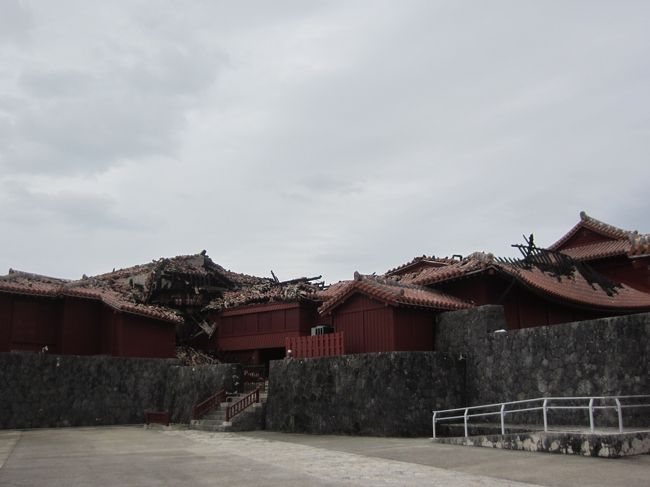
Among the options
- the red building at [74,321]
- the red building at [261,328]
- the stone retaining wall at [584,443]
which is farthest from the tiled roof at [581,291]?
the red building at [74,321]

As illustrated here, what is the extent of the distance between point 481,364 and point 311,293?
11.8 m

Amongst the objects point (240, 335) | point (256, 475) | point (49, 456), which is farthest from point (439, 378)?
point (240, 335)

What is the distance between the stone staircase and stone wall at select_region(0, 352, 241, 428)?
4.85ft

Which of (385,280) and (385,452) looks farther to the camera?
(385,280)

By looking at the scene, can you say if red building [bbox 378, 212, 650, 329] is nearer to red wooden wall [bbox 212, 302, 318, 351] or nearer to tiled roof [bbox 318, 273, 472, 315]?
tiled roof [bbox 318, 273, 472, 315]

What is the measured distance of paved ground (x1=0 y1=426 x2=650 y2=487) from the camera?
9656 millimetres

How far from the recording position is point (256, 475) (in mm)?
10328

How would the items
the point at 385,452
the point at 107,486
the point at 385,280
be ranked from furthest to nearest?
the point at 385,280 → the point at 385,452 → the point at 107,486

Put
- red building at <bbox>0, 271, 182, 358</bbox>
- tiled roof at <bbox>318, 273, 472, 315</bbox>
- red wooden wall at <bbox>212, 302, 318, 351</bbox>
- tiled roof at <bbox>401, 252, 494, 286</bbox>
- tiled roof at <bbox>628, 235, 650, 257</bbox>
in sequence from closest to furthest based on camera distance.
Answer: tiled roof at <bbox>628, 235, 650, 257</bbox> < tiled roof at <bbox>318, 273, 472, 315</bbox> < tiled roof at <bbox>401, 252, 494, 286</bbox> < red building at <bbox>0, 271, 182, 358</bbox> < red wooden wall at <bbox>212, 302, 318, 351</bbox>

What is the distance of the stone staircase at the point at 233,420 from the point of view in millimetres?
20500

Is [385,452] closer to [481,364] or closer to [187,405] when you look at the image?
[481,364]

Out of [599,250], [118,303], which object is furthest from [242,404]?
[599,250]

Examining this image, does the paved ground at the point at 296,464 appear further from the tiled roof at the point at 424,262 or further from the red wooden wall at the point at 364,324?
the tiled roof at the point at 424,262

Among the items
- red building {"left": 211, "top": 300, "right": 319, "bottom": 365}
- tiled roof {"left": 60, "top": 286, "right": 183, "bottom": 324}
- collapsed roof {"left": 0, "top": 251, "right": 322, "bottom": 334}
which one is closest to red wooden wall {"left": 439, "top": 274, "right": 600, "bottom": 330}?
red building {"left": 211, "top": 300, "right": 319, "bottom": 365}
